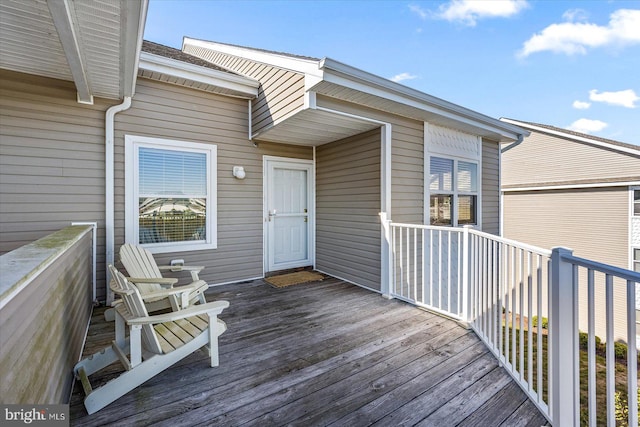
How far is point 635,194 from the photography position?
8055 millimetres

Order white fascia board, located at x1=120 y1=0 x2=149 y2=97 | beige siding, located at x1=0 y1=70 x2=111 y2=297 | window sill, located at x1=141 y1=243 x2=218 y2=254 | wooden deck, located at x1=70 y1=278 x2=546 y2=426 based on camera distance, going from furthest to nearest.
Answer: window sill, located at x1=141 y1=243 x2=218 y2=254 → beige siding, located at x1=0 y1=70 x2=111 y2=297 → white fascia board, located at x1=120 y1=0 x2=149 y2=97 → wooden deck, located at x1=70 y1=278 x2=546 y2=426

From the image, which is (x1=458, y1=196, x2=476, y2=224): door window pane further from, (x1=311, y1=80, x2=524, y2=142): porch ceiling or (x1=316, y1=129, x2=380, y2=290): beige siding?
(x1=316, y1=129, x2=380, y2=290): beige siding

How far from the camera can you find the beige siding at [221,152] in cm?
384

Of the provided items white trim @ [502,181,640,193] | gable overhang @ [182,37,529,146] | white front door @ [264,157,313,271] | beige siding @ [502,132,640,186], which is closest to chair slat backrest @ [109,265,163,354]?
gable overhang @ [182,37,529,146]

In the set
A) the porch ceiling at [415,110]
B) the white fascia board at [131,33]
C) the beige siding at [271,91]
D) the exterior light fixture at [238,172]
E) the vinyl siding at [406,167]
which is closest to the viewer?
the white fascia board at [131,33]

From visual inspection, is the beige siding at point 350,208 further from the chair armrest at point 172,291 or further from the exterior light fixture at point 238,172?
the chair armrest at point 172,291

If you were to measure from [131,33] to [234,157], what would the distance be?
91.7 inches

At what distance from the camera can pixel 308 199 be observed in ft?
18.2

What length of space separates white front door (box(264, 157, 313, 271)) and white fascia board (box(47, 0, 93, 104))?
2.53 meters

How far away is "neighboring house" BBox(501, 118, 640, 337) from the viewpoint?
8156 mm

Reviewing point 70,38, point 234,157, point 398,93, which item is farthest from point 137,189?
point 398,93

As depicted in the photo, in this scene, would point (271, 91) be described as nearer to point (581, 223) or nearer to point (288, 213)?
point (288, 213)

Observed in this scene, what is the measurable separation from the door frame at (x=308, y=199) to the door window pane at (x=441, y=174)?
213 cm

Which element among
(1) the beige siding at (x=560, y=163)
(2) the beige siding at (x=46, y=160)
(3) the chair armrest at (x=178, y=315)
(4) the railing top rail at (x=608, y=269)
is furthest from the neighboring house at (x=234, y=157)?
(1) the beige siding at (x=560, y=163)
